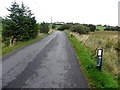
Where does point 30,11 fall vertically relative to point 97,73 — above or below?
above

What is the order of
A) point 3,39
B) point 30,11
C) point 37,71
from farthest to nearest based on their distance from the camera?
point 30,11 → point 3,39 → point 37,71

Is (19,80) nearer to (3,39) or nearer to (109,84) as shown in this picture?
(109,84)

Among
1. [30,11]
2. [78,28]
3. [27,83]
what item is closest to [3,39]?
[30,11]

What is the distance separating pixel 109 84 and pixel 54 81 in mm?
2063

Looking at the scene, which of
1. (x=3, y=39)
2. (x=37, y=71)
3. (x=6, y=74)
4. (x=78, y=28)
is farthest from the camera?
(x=78, y=28)

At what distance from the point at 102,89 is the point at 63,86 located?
1.32 m

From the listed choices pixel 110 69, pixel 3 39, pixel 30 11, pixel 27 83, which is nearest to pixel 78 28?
pixel 30 11

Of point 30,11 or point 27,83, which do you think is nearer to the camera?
point 27,83

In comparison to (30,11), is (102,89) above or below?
below

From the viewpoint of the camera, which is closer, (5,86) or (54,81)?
(5,86)

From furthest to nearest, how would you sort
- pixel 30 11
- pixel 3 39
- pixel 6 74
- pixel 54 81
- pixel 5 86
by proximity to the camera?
1. pixel 30 11
2. pixel 3 39
3. pixel 6 74
4. pixel 54 81
5. pixel 5 86

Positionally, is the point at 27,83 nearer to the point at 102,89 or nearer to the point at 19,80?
the point at 19,80

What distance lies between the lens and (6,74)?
7879 millimetres

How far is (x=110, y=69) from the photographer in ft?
33.5
